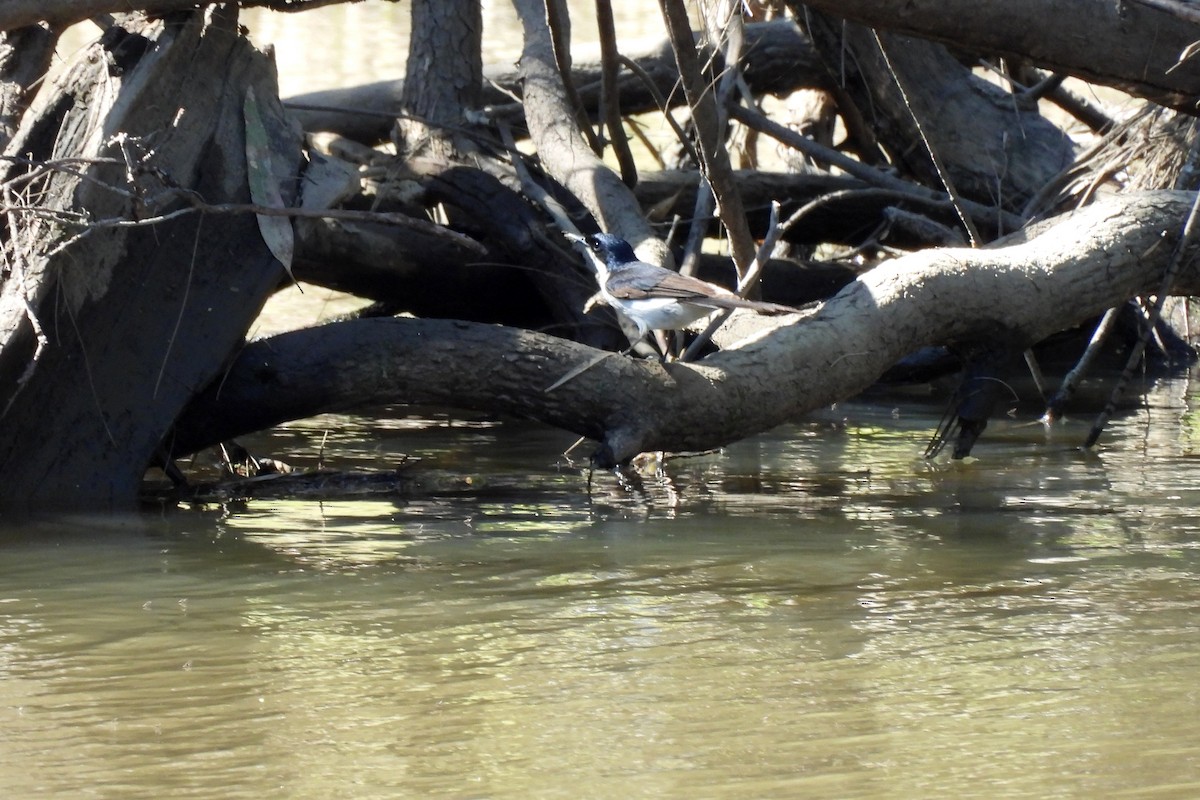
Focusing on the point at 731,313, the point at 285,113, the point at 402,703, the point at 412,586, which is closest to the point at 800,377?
the point at 731,313

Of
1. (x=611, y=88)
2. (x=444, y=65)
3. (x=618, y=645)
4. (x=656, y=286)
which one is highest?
(x=444, y=65)

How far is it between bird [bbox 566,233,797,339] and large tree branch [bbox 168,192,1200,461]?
7.7 inches

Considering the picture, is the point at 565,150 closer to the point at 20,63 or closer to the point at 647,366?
the point at 647,366

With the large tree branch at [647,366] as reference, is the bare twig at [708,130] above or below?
above

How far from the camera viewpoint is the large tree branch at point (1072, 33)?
229 inches

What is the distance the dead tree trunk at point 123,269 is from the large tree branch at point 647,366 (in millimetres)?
247

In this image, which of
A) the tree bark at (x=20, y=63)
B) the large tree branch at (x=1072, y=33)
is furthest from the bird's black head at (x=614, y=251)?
the tree bark at (x=20, y=63)

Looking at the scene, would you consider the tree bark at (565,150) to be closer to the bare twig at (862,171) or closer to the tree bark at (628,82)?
the tree bark at (628,82)

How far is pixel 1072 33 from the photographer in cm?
612

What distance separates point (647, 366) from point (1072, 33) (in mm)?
2293

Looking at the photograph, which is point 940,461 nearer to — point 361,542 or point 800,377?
point 800,377

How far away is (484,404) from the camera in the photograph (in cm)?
583

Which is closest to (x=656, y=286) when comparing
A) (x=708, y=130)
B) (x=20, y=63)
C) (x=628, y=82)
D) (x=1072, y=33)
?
(x=708, y=130)

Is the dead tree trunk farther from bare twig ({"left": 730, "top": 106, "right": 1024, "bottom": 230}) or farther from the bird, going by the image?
bare twig ({"left": 730, "top": 106, "right": 1024, "bottom": 230})
